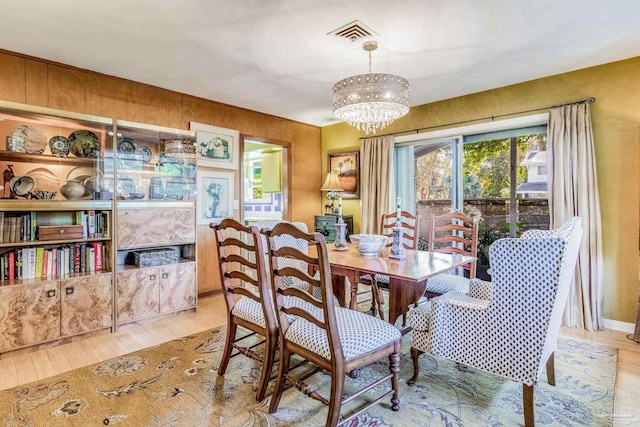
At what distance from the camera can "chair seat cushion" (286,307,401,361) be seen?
5.39ft

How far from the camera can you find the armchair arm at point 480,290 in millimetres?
2383

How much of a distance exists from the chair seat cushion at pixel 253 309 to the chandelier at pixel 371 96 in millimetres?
1523

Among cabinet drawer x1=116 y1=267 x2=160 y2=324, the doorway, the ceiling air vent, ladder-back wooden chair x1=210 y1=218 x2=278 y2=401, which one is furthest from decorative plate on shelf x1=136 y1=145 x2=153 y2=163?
the ceiling air vent

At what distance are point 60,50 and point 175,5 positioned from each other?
4.53ft

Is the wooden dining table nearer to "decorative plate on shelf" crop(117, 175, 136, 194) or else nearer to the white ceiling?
the white ceiling

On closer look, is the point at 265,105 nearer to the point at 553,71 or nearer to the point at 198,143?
the point at 198,143

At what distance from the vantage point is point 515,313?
163 centimetres

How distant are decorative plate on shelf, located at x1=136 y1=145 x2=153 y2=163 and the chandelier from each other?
1995 mm

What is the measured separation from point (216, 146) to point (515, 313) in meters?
3.68

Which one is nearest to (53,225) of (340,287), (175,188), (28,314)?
(28,314)

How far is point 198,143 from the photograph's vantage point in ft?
13.4

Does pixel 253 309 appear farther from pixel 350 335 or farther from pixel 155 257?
pixel 155 257

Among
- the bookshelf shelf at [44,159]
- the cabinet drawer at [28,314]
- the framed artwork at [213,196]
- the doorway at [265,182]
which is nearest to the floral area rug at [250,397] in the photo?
the cabinet drawer at [28,314]

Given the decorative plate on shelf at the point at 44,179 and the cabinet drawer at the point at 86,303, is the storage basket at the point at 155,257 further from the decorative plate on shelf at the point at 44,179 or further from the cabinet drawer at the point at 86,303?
the decorative plate on shelf at the point at 44,179
